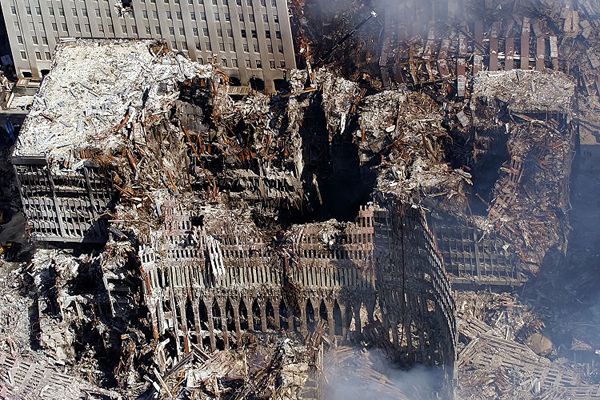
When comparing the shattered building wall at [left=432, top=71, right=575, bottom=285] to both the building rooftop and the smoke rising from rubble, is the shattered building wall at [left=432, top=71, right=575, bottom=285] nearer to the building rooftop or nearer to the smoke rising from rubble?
the smoke rising from rubble

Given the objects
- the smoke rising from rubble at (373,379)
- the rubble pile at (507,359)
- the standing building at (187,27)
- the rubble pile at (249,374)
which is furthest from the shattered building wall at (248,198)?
the standing building at (187,27)

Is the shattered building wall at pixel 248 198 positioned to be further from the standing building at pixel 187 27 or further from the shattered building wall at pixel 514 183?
the standing building at pixel 187 27

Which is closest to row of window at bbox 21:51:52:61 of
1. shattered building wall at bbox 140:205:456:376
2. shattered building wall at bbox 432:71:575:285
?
shattered building wall at bbox 140:205:456:376

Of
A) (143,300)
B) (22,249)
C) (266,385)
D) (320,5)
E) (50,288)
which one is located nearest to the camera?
(266,385)

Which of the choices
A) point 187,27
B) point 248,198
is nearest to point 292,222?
point 248,198

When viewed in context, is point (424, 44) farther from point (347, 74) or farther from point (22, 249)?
point (22, 249)

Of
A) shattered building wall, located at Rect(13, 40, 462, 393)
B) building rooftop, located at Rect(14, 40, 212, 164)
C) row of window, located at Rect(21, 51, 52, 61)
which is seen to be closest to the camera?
shattered building wall, located at Rect(13, 40, 462, 393)

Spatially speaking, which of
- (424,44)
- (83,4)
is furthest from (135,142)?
(424,44)
